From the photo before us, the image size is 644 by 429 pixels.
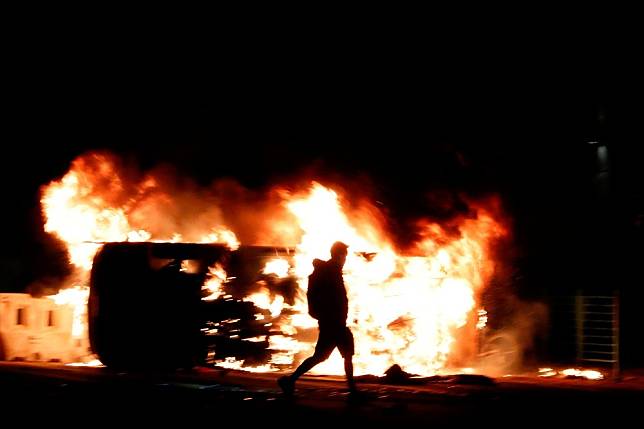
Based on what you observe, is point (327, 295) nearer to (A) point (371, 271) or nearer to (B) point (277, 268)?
(B) point (277, 268)

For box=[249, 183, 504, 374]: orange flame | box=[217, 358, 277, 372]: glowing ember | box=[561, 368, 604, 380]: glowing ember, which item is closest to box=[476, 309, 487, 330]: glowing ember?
box=[249, 183, 504, 374]: orange flame

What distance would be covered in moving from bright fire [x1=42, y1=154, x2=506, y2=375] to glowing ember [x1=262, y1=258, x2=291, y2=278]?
0.05 feet

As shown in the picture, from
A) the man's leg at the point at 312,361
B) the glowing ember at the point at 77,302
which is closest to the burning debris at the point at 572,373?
the man's leg at the point at 312,361

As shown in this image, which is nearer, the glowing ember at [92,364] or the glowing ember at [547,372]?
the glowing ember at [92,364]

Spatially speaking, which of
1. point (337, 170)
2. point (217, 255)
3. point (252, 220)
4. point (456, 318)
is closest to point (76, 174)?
point (252, 220)

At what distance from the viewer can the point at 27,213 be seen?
27.5 m

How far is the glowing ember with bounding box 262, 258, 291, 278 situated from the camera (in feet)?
42.9

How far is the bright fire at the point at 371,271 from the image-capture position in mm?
13117

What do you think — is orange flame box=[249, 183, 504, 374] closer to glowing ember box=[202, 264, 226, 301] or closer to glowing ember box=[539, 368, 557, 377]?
glowing ember box=[202, 264, 226, 301]

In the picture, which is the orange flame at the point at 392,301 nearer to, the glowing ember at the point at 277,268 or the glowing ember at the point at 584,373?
the glowing ember at the point at 277,268

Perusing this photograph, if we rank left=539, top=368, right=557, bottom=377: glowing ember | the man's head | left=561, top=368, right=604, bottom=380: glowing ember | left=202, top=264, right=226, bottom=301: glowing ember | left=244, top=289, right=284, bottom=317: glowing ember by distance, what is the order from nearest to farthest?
the man's head → left=202, top=264, right=226, bottom=301: glowing ember → left=244, top=289, right=284, bottom=317: glowing ember → left=561, top=368, right=604, bottom=380: glowing ember → left=539, top=368, right=557, bottom=377: glowing ember

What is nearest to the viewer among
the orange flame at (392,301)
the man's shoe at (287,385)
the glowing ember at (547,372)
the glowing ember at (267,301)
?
the man's shoe at (287,385)

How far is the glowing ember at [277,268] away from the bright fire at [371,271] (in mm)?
15

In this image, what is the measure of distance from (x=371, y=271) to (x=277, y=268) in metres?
1.56
